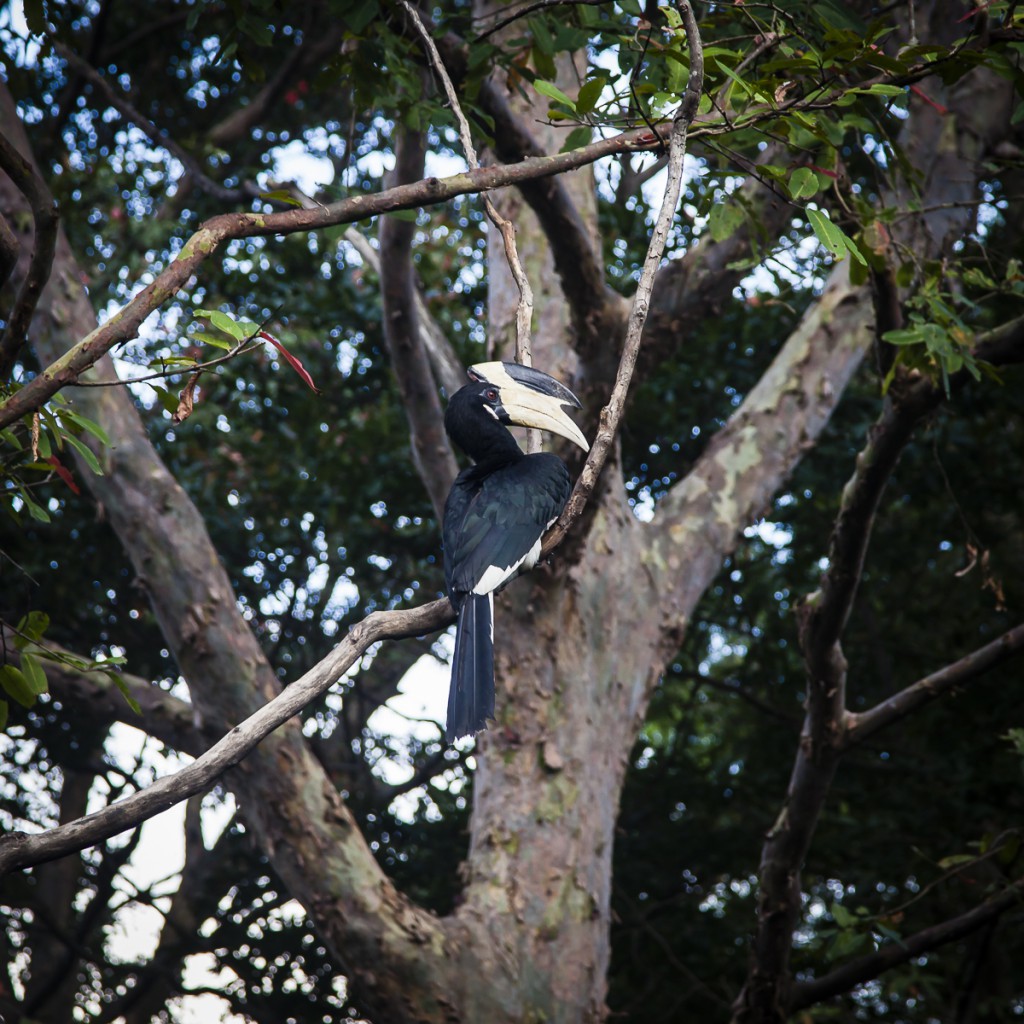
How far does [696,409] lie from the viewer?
616cm

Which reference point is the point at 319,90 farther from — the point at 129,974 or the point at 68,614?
the point at 129,974

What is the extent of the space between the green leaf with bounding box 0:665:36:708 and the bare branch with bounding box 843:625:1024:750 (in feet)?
8.58

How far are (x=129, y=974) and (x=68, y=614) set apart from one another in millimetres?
2218

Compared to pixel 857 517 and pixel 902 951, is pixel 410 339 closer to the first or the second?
pixel 857 517

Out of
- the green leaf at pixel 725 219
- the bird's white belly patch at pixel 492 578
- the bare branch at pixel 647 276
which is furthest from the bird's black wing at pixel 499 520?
the green leaf at pixel 725 219

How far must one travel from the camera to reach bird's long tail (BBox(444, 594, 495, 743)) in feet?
9.12

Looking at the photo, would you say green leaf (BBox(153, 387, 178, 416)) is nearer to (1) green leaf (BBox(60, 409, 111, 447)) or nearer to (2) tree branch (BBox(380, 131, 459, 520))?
(1) green leaf (BBox(60, 409, 111, 447))

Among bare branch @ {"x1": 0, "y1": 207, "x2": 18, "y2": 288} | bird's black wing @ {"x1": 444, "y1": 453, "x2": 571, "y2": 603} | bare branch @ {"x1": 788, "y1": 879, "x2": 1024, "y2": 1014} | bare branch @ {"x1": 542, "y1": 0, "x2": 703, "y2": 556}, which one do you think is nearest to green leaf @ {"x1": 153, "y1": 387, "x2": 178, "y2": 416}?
bare branch @ {"x1": 0, "y1": 207, "x2": 18, "y2": 288}

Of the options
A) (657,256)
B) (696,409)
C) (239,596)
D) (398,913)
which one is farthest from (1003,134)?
(239,596)

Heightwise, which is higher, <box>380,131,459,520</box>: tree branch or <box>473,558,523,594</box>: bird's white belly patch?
<box>380,131,459,520</box>: tree branch

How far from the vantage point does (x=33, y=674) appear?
2.21 meters

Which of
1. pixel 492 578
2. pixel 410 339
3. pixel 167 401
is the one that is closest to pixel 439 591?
pixel 410 339

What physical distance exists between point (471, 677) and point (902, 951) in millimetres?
1927

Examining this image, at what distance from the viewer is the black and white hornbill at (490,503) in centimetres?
289
